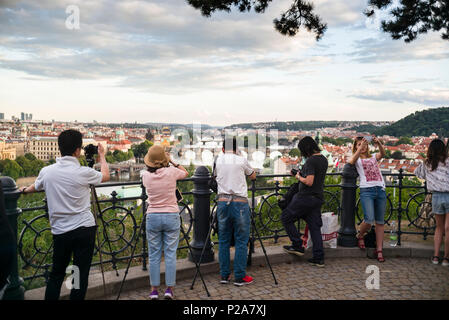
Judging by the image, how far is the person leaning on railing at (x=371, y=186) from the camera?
18.3ft

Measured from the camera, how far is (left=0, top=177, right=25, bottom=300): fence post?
12.3ft

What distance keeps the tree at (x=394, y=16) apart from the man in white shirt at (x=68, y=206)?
17.5 feet

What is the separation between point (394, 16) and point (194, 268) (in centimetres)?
662

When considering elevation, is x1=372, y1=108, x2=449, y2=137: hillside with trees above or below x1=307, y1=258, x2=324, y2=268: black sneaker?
above

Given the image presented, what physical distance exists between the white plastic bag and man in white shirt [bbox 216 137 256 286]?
4.52 ft

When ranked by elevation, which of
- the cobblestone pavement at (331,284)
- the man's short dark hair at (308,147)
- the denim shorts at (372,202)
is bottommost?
the cobblestone pavement at (331,284)

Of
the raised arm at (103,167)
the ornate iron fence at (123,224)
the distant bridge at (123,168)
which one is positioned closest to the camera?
the raised arm at (103,167)

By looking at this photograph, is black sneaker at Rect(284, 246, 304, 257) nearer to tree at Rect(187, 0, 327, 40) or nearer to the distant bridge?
tree at Rect(187, 0, 327, 40)

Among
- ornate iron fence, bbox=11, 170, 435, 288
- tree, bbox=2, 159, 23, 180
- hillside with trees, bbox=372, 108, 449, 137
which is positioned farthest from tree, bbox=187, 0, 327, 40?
tree, bbox=2, 159, 23, 180

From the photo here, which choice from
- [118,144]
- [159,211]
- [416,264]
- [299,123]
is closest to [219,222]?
[159,211]

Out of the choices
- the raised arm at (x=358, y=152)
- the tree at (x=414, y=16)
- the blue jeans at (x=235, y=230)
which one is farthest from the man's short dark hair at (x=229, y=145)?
the tree at (x=414, y=16)

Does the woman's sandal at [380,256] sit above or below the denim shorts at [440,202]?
below

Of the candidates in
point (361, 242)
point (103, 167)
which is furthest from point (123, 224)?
point (361, 242)

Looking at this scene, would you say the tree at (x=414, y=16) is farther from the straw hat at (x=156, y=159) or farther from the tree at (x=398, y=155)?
the tree at (x=398, y=155)
